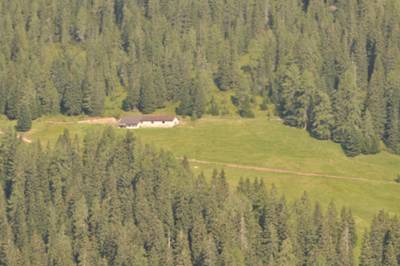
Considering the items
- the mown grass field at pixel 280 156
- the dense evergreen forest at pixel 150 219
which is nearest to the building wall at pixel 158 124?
the mown grass field at pixel 280 156

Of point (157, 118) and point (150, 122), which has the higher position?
point (157, 118)

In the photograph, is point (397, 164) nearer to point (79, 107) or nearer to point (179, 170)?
point (179, 170)

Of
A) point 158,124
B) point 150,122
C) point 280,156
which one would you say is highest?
point 150,122

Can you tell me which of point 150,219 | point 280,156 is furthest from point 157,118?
point 150,219

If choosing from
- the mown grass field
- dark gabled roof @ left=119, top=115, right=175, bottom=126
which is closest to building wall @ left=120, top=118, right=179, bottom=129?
dark gabled roof @ left=119, top=115, right=175, bottom=126

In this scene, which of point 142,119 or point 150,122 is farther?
point 142,119

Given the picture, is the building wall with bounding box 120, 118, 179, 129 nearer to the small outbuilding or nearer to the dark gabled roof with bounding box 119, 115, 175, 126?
the small outbuilding

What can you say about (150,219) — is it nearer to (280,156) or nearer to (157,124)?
(280,156)

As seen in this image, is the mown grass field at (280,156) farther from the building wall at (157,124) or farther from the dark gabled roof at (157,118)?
the dark gabled roof at (157,118)
